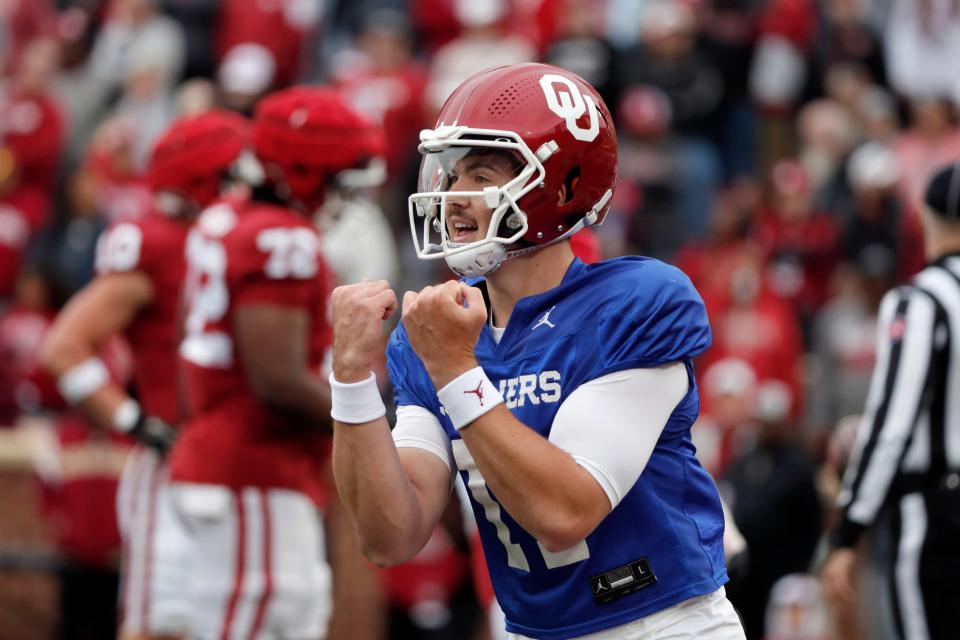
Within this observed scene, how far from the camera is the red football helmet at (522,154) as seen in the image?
3.11 m

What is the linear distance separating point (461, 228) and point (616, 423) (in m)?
0.54

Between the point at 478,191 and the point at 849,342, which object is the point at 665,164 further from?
the point at 478,191

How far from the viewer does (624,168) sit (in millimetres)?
10492

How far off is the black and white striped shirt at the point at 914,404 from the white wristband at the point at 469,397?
2325mm

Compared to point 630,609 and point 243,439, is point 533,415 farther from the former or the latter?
point 243,439

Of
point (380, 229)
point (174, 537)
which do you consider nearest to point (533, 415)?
point (174, 537)

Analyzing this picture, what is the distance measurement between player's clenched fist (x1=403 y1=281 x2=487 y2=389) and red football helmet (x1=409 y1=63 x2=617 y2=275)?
0.56 ft

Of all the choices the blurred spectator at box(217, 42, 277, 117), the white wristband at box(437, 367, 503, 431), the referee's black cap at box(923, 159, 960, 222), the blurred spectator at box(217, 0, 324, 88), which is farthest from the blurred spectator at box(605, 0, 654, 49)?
the white wristband at box(437, 367, 503, 431)

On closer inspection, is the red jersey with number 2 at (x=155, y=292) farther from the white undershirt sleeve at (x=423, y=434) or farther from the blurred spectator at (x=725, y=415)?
the blurred spectator at (x=725, y=415)

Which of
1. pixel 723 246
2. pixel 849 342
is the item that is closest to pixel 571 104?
pixel 849 342

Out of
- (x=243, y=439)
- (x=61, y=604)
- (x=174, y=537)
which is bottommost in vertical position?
(x=61, y=604)

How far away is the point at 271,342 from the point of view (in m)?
4.99

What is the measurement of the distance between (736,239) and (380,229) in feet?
9.02

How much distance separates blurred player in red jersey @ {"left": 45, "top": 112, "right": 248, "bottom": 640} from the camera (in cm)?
580
